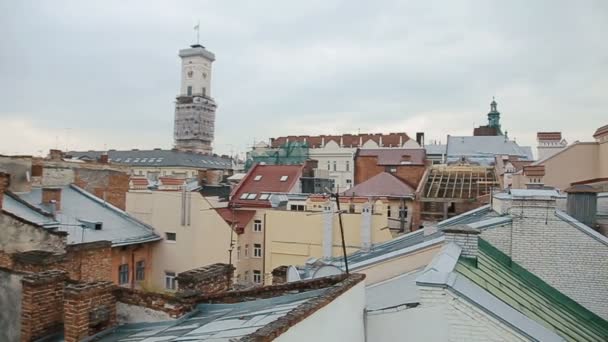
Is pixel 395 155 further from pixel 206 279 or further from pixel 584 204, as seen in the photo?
pixel 206 279

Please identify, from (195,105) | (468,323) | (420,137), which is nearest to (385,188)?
(468,323)

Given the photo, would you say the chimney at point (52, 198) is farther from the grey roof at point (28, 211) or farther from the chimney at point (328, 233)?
the chimney at point (328, 233)

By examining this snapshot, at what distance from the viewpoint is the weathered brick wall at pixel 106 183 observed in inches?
926

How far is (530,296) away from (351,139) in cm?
6969

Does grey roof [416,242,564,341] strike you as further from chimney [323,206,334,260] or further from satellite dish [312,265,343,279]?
chimney [323,206,334,260]

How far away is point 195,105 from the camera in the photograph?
10788 centimetres

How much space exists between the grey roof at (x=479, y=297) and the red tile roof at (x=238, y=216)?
21733 millimetres

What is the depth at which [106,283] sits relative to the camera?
6992mm

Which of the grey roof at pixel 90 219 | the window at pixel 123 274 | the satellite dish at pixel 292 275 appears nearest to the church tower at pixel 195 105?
the grey roof at pixel 90 219

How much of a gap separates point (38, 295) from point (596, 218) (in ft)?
40.7

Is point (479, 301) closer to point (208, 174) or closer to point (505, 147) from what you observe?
point (208, 174)

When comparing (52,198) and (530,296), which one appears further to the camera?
(52,198)

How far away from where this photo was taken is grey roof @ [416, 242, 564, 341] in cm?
633

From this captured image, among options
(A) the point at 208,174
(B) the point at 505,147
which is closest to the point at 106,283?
(A) the point at 208,174
